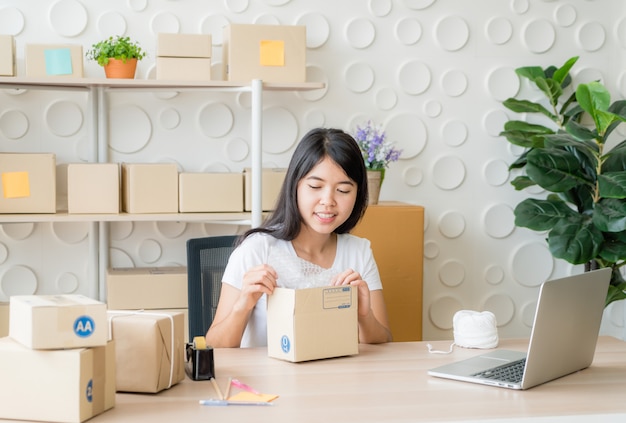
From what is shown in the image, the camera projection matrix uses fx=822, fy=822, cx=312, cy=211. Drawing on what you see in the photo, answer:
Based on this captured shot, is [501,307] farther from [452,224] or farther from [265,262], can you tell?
[265,262]

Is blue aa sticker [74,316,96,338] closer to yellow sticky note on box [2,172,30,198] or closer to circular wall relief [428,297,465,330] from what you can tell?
yellow sticky note on box [2,172,30,198]

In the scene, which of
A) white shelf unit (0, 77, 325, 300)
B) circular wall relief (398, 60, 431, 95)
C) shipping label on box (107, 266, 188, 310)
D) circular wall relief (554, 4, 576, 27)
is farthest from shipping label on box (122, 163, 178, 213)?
circular wall relief (554, 4, 576, 27)

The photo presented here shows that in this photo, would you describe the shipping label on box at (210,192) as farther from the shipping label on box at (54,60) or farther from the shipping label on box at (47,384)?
the shipping label on box at (47,384)

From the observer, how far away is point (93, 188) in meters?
3.17

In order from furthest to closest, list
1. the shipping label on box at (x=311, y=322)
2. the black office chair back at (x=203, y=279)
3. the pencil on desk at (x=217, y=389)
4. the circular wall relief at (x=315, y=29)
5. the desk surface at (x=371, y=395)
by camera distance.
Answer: the circular wall relief at (x=315, y=29) < the black office chair back at (x=203, y=279) < the shipping label on box at (x=311, y=322) < the pencil on desk at (x=217, y=389) < the desk surface at (x=371, y=395)

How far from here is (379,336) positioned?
2.19 m

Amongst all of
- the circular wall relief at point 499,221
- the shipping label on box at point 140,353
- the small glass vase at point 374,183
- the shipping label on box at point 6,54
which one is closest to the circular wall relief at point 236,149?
the small glass vase at point 374,183

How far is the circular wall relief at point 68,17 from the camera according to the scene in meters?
3.42

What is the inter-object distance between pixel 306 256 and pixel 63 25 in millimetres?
1754

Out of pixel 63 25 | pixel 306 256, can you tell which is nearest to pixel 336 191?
pixel 306 256

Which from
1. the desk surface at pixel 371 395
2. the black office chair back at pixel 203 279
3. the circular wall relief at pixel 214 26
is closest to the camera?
the desk surface at pixel 371 395

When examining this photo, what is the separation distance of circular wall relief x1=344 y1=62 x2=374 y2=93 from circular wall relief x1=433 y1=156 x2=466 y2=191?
49 cm

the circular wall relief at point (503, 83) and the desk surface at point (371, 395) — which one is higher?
the circular wall relief at point (503, 83)

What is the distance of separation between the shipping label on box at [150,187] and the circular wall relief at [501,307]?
1593 mm
